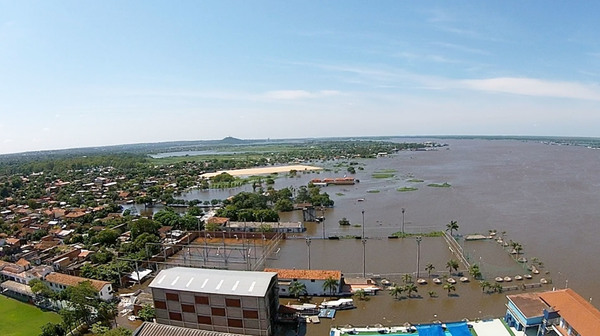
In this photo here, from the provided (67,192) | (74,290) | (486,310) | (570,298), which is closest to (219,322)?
(74,290)

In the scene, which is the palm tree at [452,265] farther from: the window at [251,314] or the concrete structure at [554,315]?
the window at [251,314]

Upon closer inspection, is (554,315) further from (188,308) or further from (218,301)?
(188,308)

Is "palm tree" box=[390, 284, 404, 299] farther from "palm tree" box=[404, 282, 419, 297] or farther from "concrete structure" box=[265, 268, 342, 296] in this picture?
"concrete structure" box=[265, 268, 342, 296]

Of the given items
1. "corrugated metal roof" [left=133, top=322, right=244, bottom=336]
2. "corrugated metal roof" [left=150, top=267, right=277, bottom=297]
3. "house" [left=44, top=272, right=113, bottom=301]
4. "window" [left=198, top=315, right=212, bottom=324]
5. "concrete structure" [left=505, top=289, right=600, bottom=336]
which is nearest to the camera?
"corrugated metal roof" [left=133, top=322, right=244, bottom=336]

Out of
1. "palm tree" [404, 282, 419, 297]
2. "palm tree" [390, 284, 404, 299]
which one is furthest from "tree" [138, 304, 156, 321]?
"palm tree" [404, 282, 419, 297]

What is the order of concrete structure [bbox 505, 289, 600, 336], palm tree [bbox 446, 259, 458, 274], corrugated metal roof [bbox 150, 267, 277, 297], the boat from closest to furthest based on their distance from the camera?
concrete structure [bbox 505, 289, 600, 336] < corrugated metal roof [bbox 150, 267, 277, 297] < the boat < palm tree [bbox 446, 259, 458, 274]

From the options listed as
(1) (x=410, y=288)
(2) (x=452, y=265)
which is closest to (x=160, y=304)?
(1) (x=410, y=288)

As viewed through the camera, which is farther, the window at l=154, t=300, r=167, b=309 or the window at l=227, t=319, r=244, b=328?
the window at l=154, t=300, r=167, b=309
